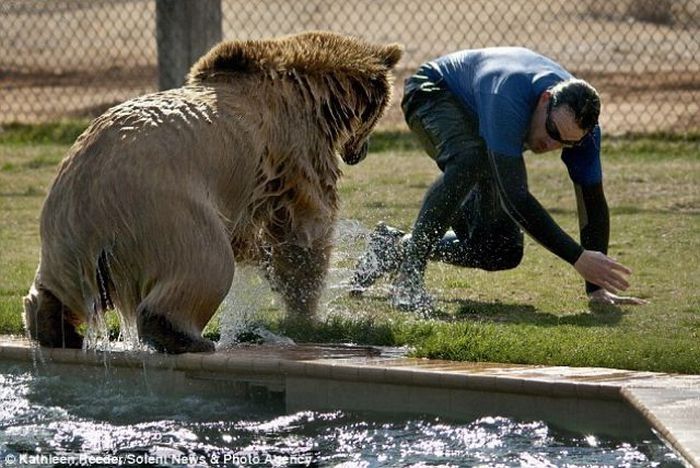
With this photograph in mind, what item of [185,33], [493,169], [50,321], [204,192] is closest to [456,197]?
[493,169]

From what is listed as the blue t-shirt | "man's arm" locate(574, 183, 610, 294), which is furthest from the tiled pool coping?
"man's arm" locate(574, 183, 610, 294)

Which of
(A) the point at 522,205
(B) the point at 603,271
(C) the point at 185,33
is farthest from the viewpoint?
(C) the point at 185,33

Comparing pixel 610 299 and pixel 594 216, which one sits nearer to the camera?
pixel 610 299

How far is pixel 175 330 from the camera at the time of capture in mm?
5809

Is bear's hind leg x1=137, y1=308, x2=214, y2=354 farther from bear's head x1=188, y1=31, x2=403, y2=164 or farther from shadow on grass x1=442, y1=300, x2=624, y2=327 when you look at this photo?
shadow on grass x1=442, y1=300, x2=624, y2=327

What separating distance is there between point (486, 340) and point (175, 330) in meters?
1.26

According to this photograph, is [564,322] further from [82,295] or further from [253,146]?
[82,295]

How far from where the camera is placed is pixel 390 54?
23.0ft

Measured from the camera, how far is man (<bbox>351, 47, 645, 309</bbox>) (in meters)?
6.53

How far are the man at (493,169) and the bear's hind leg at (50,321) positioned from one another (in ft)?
5.37

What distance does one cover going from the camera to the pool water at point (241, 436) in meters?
4.95

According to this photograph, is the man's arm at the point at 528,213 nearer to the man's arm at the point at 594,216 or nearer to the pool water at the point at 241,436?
the man's arm at the point at 594,216

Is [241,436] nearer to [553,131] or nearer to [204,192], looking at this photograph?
[204,192]

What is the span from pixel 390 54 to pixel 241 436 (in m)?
2.42
